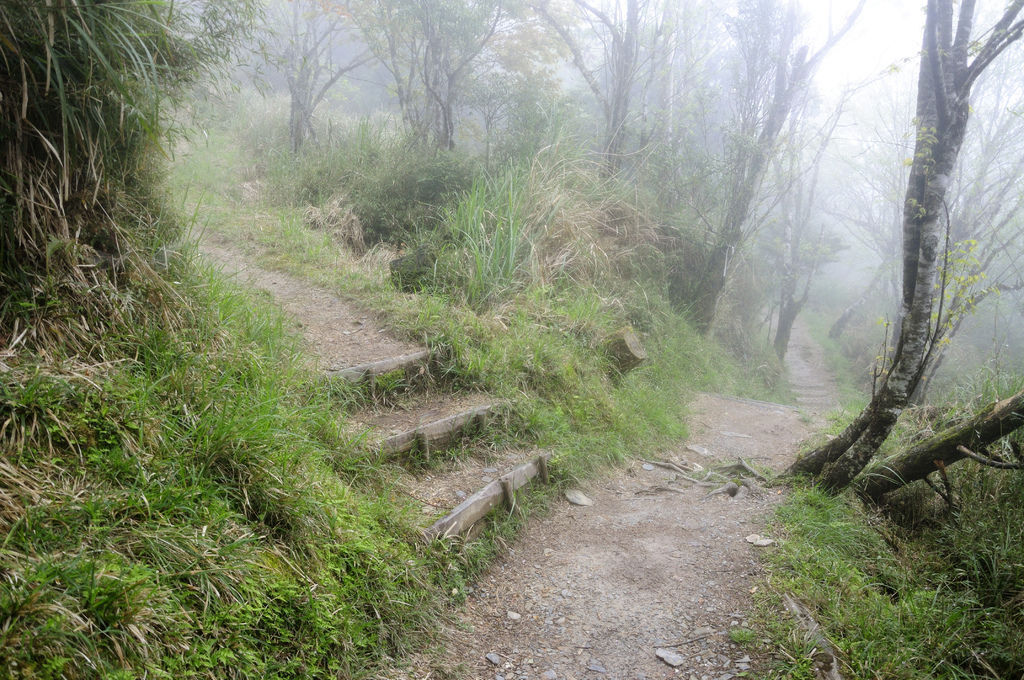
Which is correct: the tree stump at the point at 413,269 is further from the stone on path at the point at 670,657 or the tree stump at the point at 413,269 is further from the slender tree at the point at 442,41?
the stone on path at the point at 670,657

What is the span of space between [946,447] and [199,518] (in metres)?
4.07

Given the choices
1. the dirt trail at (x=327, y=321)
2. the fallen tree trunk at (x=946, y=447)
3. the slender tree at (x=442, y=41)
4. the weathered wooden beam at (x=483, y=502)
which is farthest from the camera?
the slender tree at (x=442, y=41)

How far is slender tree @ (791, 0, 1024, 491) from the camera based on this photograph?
3662mm

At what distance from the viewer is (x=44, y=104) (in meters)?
2.29

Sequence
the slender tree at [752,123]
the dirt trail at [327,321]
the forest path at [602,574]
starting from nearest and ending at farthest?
the forest path at [602,574], the dirt trail at [327,321], the slender tree at [752,123]

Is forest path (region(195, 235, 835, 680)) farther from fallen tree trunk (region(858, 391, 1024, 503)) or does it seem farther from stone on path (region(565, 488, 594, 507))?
fallen tree trunk (region(858, 391, 1024, 503))

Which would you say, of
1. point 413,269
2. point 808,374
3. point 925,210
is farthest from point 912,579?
point 808,374

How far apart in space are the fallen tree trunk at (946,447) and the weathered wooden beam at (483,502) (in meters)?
2.26

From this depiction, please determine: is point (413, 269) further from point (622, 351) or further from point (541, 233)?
point (622, 351)

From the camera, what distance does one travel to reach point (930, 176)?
148 inches

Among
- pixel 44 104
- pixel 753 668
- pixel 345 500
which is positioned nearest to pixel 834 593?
pixel 753 668

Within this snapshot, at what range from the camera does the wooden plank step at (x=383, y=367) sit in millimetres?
3750

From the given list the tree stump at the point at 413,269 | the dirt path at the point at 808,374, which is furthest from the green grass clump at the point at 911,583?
the dirt path at the point at 808,374

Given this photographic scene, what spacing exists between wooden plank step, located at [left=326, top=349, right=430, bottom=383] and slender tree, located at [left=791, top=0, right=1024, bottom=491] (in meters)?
3.04
